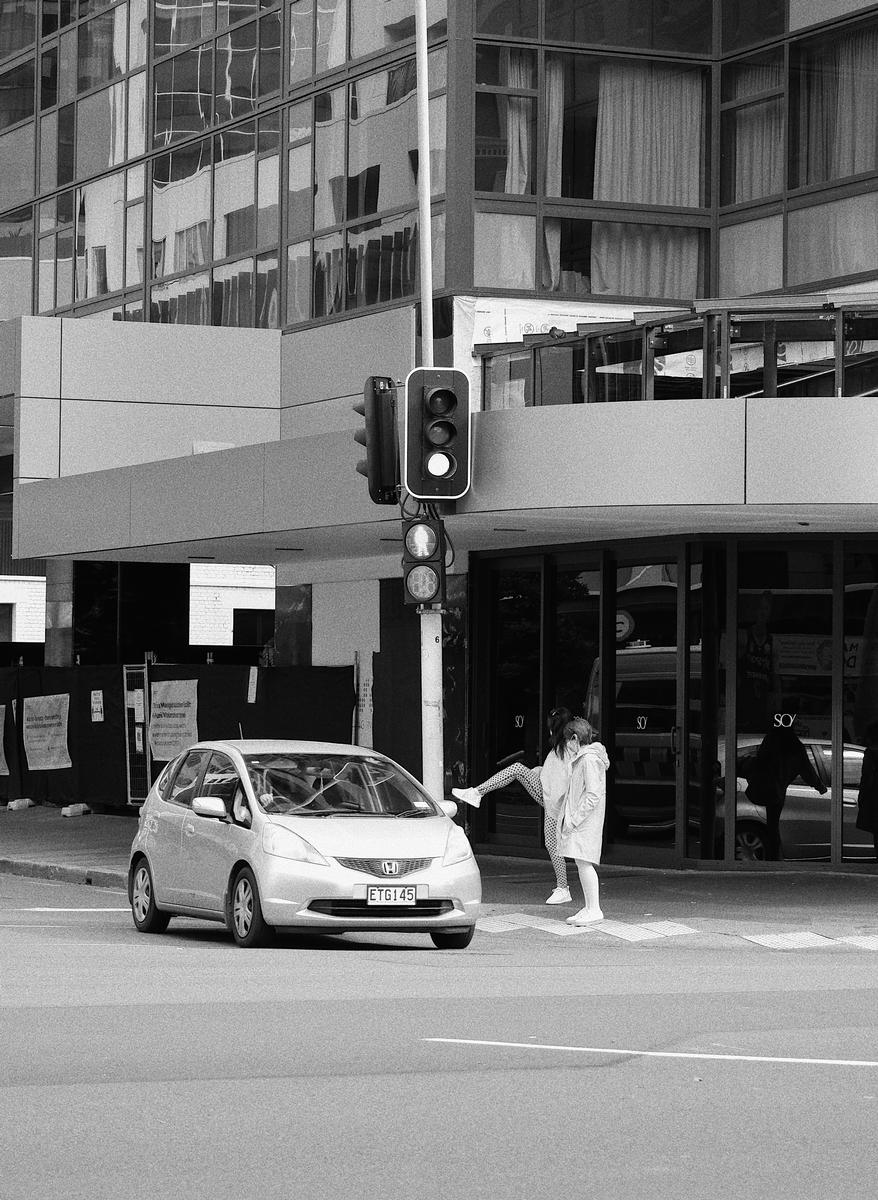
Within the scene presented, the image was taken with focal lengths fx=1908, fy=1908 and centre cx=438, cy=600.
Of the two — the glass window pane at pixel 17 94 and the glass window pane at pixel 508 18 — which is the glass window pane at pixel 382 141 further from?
the glass window pane at pixel 17 94

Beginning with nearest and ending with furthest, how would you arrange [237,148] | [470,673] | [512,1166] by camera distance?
[512,1166] < [470,673] < [237,148]

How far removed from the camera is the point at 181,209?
2559cm

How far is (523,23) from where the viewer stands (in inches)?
805

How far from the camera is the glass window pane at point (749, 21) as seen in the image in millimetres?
20609

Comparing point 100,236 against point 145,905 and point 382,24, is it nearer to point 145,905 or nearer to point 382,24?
point 382,24

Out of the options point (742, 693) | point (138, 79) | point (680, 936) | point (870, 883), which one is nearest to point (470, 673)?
point (742, 693)

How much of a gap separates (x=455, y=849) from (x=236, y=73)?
14.3 metres

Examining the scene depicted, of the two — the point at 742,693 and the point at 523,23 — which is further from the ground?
the point at 523,23

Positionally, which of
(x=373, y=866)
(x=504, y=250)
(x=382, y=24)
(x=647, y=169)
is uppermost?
(x=382, y=24)

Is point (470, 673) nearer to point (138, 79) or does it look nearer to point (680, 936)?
point (680, 936)

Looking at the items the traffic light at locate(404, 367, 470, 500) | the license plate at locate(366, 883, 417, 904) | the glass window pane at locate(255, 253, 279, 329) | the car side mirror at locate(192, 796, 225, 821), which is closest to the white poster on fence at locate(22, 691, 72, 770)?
the glass window pane at locate(255, 253, 279, 329)

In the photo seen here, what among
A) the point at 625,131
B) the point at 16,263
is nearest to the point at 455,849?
the point at 625,131

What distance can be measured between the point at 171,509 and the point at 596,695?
4.77 m

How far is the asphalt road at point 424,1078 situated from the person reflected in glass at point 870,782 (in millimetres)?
5590
